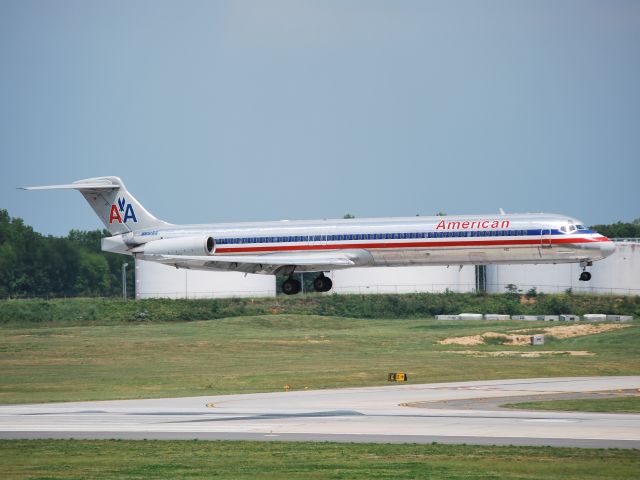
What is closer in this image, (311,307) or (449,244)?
(449,244)

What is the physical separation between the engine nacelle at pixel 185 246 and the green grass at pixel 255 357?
5.15 meters

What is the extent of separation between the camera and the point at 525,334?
2773 inches

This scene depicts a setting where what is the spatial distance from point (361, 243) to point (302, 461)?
3645 centimetres

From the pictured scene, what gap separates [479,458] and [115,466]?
7.76 m

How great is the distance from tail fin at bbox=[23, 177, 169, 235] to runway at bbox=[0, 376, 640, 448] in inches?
1219

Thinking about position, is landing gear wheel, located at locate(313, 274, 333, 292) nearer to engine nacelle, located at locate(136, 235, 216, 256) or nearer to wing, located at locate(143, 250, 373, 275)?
wing, located at locate(143, 250, 373, 275)

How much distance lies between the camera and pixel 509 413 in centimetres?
3384

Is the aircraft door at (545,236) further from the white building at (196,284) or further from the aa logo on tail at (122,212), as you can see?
the white building at (196,284)

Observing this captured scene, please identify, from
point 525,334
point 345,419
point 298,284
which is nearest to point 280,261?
point 298,284

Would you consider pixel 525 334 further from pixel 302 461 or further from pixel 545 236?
pixel 302 461

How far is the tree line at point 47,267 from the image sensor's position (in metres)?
118

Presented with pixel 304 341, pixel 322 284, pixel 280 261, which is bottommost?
pixel 304 341

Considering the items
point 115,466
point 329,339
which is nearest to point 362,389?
point 115,466

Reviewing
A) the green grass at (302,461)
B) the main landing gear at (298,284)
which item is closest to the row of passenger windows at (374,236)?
the main landing gear at (298,284)
